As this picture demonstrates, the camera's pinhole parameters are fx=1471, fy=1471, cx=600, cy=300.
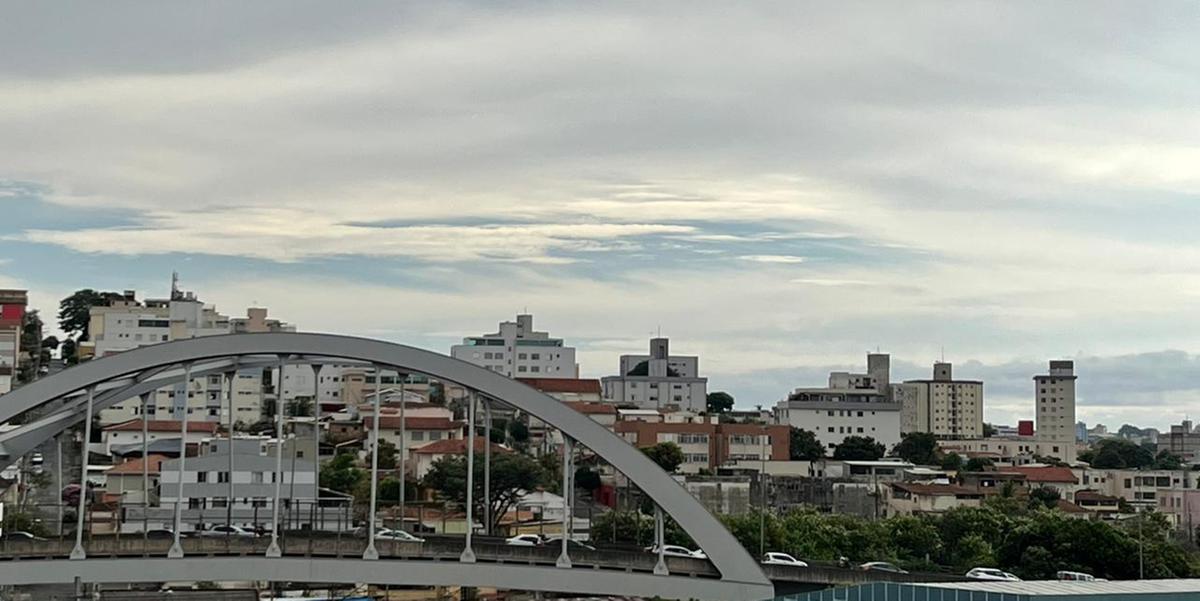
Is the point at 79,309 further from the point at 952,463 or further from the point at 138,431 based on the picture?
the point at 952,463

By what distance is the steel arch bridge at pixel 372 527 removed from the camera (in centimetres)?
2245

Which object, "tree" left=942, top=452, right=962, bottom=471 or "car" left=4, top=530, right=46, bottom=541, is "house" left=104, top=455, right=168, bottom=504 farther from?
"tree" left=942, top=452, right=962, bottom=471

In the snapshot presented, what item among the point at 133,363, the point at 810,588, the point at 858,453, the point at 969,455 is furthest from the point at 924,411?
the point at 133,363

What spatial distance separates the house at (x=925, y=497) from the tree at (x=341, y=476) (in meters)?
31.8

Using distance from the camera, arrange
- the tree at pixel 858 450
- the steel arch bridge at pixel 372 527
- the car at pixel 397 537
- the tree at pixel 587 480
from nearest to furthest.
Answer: the steel arch bridge at pixel 372 527 → the car at pixel 397 537 → the tree at pixel 587 480 → the tree at pixel 858 450

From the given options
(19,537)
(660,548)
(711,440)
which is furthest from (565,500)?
(711,440)

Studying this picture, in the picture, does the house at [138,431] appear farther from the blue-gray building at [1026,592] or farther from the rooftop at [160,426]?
the blue-gray building at [1026,592]

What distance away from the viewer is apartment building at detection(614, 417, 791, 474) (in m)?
81.6

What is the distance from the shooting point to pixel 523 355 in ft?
404

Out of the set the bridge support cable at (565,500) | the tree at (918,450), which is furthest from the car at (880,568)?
the tree at (918,450)

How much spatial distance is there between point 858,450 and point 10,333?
5666 centimetres

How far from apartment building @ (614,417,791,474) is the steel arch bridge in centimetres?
5661

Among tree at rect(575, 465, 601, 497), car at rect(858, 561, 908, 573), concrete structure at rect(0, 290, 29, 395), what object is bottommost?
car at rect(858, 561, 908, 573)

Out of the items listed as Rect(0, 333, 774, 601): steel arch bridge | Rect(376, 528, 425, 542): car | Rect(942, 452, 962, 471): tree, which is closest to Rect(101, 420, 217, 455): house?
Rect(376, 528, 425, 542): car
